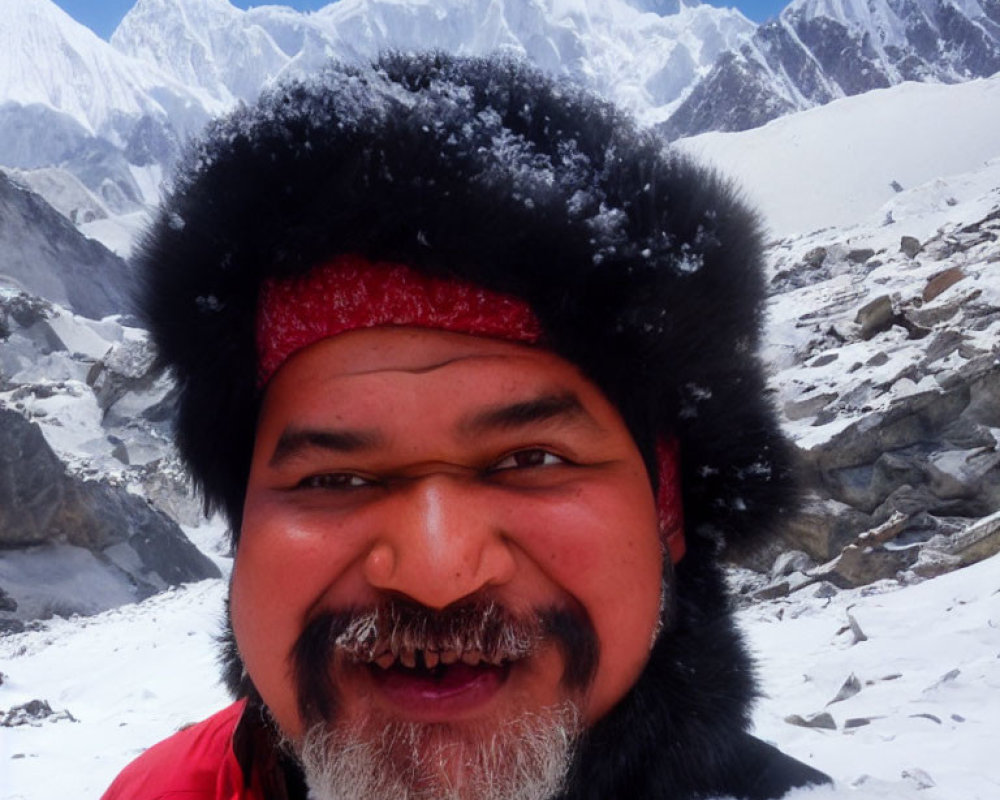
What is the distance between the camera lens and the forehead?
1238 mm

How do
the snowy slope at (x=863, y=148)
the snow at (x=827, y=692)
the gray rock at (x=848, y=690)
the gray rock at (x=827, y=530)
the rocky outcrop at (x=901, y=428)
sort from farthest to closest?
the snowy slope at (x=863, y=148) < the gray rock at (x=827, y=530) < the rocky outcrop at (x=901, y=428) < the gray rock at (x=848, y=690) < the snow at (x=827, y=692)

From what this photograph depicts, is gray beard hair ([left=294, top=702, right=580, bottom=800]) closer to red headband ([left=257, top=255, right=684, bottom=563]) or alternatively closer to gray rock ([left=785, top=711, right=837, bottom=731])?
red headband ([left=257, top=255, right=684, bottom=563])

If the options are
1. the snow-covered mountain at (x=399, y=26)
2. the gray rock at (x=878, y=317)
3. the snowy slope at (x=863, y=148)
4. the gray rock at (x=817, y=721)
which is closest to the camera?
the gray rock at (x=817, y=721)

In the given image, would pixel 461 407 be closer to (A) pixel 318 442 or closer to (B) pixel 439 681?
(A) pixel 318 442

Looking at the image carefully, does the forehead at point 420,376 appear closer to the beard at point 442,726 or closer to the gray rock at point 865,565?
the beard at point 442,726

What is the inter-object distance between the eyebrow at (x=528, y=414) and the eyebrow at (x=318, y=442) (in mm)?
149

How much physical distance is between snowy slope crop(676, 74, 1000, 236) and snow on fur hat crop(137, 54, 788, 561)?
110 ft

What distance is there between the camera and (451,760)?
115cm

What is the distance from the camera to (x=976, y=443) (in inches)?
284

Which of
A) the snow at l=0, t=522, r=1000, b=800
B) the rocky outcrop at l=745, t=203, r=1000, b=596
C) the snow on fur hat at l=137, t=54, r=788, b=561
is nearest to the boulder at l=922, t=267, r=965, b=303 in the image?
the rocky outcrop at l=745, t=203, r=1000, b=596

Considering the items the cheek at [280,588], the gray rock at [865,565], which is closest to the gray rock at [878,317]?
the gray rock at [865,565]

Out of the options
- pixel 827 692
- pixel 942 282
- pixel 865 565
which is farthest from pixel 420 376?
pixel 942 282

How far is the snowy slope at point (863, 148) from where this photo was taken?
119 feet

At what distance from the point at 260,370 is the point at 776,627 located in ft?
14.1
